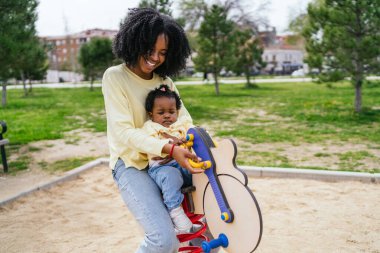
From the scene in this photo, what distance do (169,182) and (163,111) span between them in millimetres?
383

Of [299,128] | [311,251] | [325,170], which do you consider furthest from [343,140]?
[311,251]

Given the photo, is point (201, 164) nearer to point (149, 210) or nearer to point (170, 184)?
point (170, 184)

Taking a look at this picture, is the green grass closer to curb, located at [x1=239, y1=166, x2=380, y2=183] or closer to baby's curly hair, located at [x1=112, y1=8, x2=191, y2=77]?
curb, located at [x1=239, y1=166, x2=380, y2=183]

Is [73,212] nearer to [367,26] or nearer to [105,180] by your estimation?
[105,180]

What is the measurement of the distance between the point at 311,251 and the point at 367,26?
371 inches

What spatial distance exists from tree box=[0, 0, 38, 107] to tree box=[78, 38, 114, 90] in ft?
58.4

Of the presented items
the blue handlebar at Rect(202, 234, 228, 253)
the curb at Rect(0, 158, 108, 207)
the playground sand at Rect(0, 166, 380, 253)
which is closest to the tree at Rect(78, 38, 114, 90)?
the curb at Rect(0, 158, 108, 207)

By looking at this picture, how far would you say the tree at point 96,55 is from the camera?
83.9 feet

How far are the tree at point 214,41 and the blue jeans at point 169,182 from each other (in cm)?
1709

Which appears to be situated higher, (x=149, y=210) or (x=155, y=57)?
(x=155, y=57)

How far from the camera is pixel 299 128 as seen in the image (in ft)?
30.1

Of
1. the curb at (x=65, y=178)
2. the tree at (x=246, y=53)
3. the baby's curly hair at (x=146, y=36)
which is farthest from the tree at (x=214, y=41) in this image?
the baby's curly hair at (x=146, y=36)

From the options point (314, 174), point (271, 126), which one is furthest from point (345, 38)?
point (314, 174)

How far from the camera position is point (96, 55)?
85.0 ft
